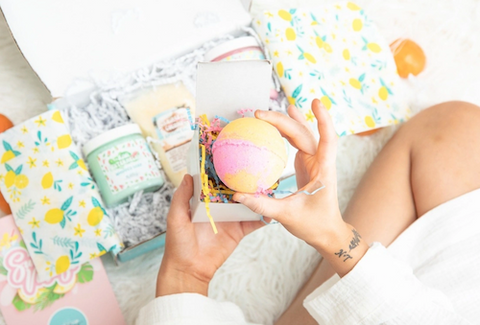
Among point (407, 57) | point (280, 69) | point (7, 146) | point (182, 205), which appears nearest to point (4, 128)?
point (7, 146)

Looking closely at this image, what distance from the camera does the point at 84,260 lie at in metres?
0.80

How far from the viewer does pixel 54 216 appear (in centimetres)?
79

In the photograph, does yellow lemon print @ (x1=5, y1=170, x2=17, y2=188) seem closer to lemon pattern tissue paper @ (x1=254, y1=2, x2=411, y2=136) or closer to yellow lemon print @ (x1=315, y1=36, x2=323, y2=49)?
lemon pattern tissue paper @ (x1=254, y1=2, x2=411, y2=136)

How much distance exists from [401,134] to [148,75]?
1.99 feet

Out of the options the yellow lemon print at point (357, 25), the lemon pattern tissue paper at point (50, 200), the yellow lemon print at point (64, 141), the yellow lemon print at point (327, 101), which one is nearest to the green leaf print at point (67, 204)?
the lemon pattern tissue paper at point (50, 200)

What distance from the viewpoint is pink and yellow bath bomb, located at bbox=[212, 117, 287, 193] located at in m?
0.49

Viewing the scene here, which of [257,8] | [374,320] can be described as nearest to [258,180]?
[374,320]

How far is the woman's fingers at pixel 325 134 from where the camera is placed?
0.51 metres

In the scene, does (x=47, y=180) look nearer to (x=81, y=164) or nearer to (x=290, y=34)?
(x=81, y=164)

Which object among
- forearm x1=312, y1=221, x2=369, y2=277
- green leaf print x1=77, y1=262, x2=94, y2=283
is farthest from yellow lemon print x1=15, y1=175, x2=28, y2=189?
forearm x1=312, y1=221, x2=369, y2=277

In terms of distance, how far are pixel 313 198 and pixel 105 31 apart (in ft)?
2.11

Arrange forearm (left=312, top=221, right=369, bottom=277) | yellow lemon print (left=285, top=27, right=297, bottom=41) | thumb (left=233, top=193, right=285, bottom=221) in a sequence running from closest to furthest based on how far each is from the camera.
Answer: thumb (left=233, top=193, right=285, bottom=221)
forearm (left=312, top=221, right=369, bottom=277)
yellow lemon print (left=285, top=27, right=297, bottom=41)

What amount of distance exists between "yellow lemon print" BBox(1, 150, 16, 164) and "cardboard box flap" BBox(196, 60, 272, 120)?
47cm

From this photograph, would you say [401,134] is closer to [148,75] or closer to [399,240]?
[399,240]
